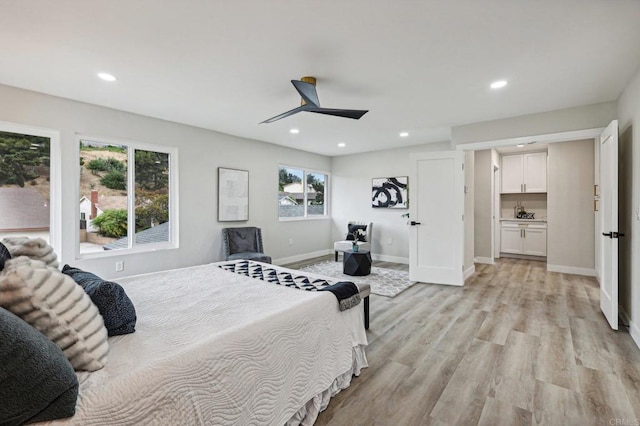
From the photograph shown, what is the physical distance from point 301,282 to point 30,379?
5.52 ft

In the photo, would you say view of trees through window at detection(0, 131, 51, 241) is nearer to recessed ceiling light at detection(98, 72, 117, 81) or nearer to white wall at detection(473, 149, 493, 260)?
recessed ceiling light at detection(98, 72, 117, 81)

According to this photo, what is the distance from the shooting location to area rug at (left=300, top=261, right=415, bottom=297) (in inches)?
167

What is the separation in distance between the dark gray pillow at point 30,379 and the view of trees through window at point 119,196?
3.36 metres

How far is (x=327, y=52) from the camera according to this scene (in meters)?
2.39

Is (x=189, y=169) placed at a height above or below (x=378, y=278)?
above

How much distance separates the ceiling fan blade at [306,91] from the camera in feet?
8.33

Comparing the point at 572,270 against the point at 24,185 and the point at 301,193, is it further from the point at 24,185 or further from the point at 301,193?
the point at 24,185

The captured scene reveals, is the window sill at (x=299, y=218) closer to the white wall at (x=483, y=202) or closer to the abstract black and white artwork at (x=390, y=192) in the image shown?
the abstract black and white artwork at (x=390, y=192)

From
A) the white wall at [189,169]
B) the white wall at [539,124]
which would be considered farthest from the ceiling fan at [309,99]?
the white wall at [189,169]

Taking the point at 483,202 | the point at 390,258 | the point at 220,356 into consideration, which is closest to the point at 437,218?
the point at 390,258

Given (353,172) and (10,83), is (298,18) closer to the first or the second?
(10,83)

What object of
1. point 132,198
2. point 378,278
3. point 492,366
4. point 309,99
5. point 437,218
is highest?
point 309,99

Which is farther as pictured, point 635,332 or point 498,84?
point 498,84

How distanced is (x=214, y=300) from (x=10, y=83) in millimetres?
3241
